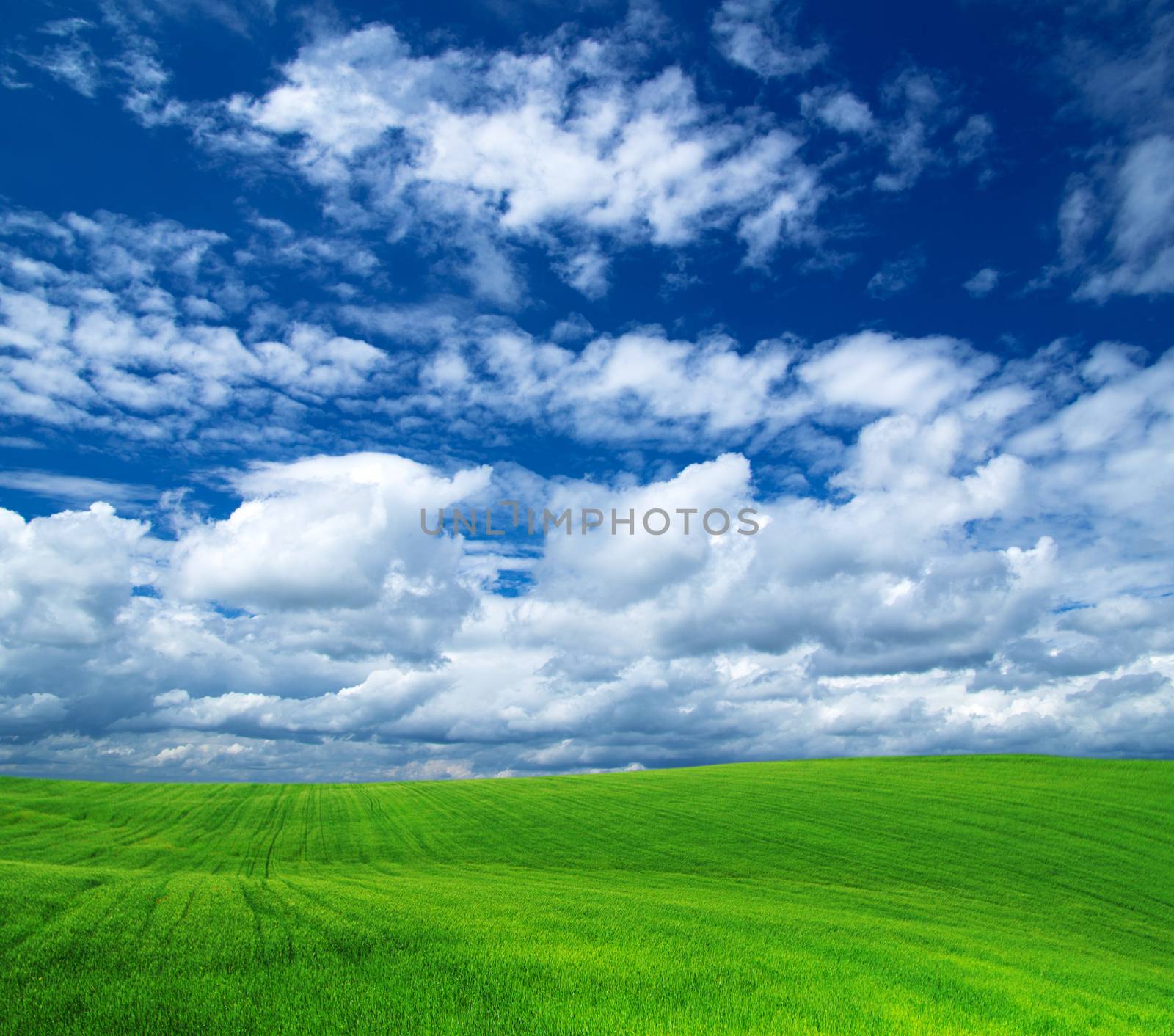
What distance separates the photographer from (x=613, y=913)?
1645 cm

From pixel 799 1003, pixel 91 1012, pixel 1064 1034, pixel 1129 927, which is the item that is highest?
pixel 91 1012

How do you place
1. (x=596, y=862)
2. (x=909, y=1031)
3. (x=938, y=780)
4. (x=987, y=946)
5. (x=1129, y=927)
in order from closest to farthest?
1. (x=909, y=1031)
2. (x=987, y=946)
3. (x=1129, y=927)
4. (x=596, y=862)
5. (x=938, y=780)

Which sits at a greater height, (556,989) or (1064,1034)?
(556,989)

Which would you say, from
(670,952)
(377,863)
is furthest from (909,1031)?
(377,863)

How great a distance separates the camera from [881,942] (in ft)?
53.4

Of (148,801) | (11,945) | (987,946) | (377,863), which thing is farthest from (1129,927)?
(148,801)

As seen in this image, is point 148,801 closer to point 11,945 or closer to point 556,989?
point 11,945

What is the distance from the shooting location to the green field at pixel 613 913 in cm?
920

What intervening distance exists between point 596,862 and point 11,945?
81.4ft

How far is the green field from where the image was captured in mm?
9203

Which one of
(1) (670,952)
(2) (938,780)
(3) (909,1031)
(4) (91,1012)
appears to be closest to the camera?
(4) (91,1012)

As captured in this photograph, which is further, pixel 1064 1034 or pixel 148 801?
pixel 148 801

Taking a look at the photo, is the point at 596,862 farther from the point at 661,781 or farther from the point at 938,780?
the point at 938,780

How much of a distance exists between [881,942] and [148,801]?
5660 cm
